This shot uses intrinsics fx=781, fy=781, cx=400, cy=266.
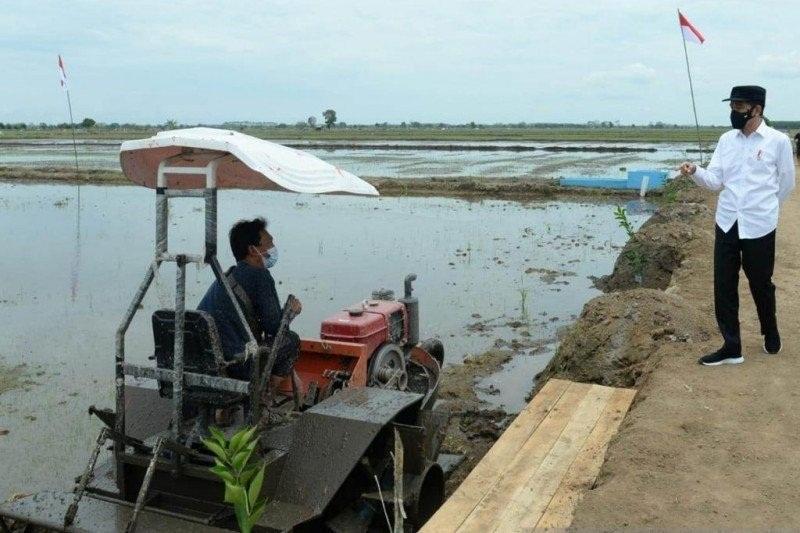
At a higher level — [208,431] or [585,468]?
[208,431]

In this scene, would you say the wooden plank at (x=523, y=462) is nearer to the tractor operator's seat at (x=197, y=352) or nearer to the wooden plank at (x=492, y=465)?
the wooden plank at (x=492, y=465)

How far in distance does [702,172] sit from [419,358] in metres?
2.38

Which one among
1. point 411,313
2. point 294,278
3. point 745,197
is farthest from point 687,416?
point 294,278

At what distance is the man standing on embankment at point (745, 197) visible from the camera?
15.7 ft

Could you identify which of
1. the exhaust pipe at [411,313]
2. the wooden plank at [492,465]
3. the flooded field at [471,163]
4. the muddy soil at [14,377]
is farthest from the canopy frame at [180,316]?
the flooded field at [471,163]

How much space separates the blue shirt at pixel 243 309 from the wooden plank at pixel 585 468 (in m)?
1.62

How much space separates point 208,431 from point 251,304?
0.66 metres

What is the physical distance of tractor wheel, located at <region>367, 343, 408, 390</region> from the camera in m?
4.93

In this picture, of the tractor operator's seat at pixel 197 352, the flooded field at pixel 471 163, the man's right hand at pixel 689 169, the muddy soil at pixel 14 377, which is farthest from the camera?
the flooded field at pixel 471 163

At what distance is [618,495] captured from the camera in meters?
3.40

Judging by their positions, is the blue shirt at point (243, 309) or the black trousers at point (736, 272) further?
the black trousers at point (736, 272)

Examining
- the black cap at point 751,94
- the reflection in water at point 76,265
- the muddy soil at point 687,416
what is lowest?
the reflection in water at point 76,265

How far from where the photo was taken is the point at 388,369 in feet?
16.6

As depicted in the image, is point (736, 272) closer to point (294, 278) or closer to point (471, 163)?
point (294, 278)
